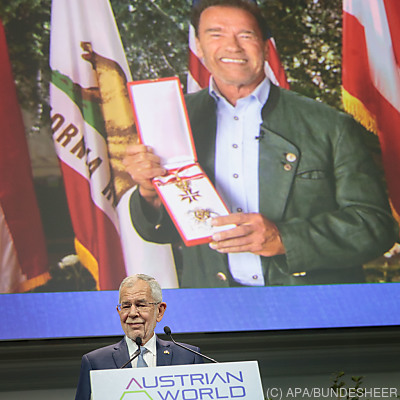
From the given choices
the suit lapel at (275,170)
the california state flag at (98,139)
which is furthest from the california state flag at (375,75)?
the california state flag at (98,139)

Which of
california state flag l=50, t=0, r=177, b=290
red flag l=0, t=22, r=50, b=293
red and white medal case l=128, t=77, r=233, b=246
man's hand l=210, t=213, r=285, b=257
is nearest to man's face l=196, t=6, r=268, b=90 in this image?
red and white medal case l=128, t=77, r=233, b=246

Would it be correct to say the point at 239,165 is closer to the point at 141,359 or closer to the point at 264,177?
the point at 264,177

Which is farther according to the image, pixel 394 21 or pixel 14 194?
pixel 394 21

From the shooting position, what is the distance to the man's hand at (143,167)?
537 cm

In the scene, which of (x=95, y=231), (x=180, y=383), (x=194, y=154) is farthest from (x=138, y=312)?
(x=194, y=154)

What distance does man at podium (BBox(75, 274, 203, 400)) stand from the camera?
225 centimetres

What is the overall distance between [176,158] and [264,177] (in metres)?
0.70

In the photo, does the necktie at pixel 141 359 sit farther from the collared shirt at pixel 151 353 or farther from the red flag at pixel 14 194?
the red flag at pixel 14 194

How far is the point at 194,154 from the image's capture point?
17.8 ft

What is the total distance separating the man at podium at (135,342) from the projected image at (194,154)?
3.01 m

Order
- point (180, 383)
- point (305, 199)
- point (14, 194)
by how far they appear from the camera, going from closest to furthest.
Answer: point (180, 383) < point (14, 194) < point (305, 199)

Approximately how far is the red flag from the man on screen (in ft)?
2.50

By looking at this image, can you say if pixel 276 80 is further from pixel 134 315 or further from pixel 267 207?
pixel 134 315

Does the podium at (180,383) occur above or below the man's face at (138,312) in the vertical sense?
below
